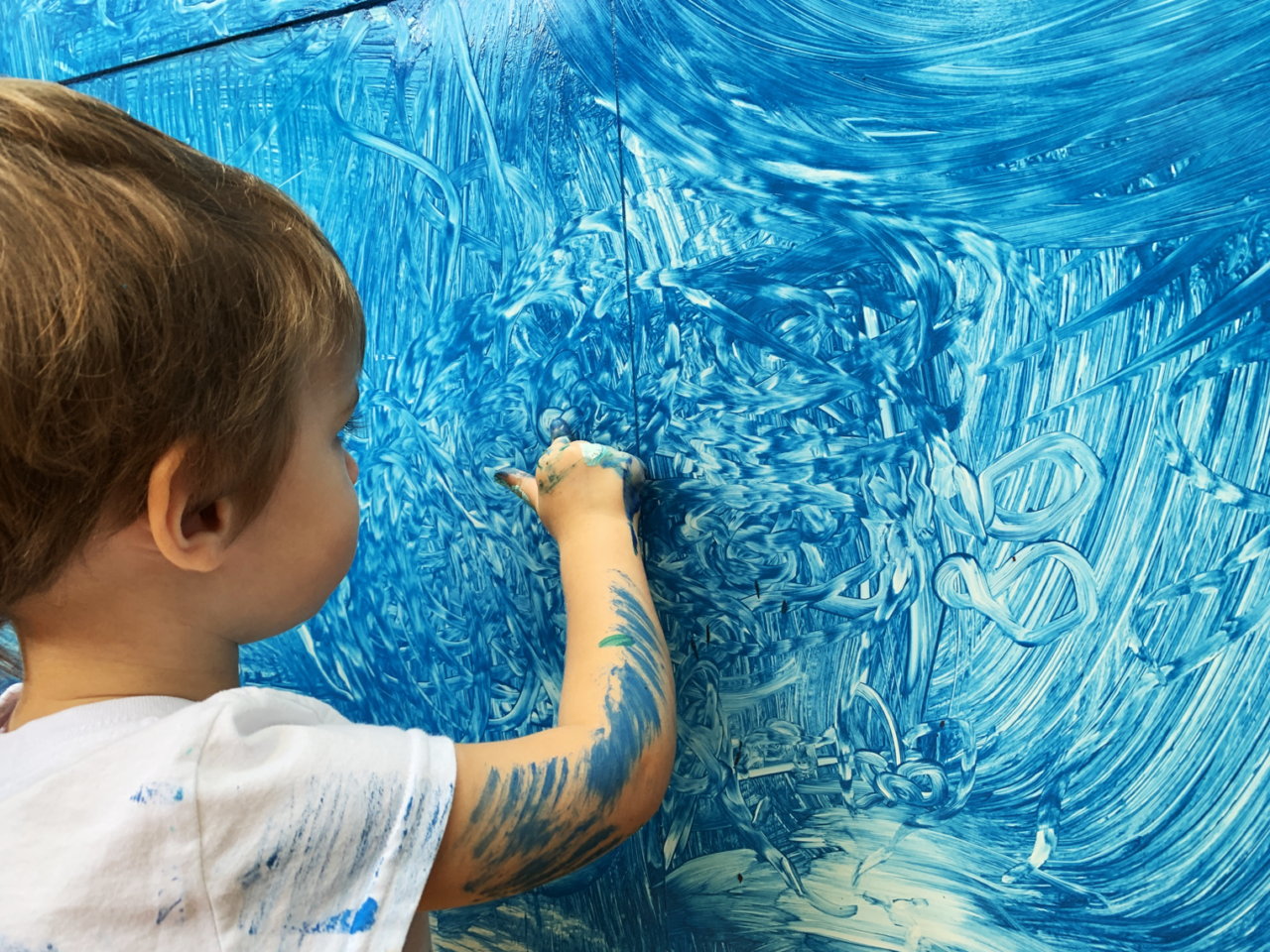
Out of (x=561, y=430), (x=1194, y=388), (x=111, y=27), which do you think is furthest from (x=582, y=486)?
(x=111, y=27)

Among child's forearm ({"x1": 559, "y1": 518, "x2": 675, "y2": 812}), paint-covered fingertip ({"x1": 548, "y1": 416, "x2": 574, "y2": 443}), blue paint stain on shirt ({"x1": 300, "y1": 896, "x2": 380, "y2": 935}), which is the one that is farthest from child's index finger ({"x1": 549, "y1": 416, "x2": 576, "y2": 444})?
blue paint stain on shirt ({"x1": 300, "y1": 896, "x2": 380, "y2": 935})

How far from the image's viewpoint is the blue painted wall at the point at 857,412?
0.61 metres

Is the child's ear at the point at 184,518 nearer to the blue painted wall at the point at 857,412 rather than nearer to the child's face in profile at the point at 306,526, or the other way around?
the child's face in profile at the point at 306,526

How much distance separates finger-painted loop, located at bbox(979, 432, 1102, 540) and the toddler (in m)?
0.33

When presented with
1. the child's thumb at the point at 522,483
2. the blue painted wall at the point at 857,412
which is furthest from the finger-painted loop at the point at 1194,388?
the child's thumb at the point at 522,483

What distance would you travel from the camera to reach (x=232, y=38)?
963 millimetres

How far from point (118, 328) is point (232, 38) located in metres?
0.63

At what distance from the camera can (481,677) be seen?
3.00 ft

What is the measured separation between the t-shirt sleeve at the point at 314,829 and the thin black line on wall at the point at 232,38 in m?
0.70

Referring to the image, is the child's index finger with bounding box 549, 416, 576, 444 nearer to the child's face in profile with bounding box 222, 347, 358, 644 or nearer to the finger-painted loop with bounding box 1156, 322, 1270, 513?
the child's face in profile with bounding box 222, 347, 358, 644

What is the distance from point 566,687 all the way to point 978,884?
0.37 meters

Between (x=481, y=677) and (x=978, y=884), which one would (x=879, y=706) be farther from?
(x=481, y=677)

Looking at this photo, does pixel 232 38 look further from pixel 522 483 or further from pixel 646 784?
pixel 646 784

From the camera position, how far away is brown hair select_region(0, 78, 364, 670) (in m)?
0.48
